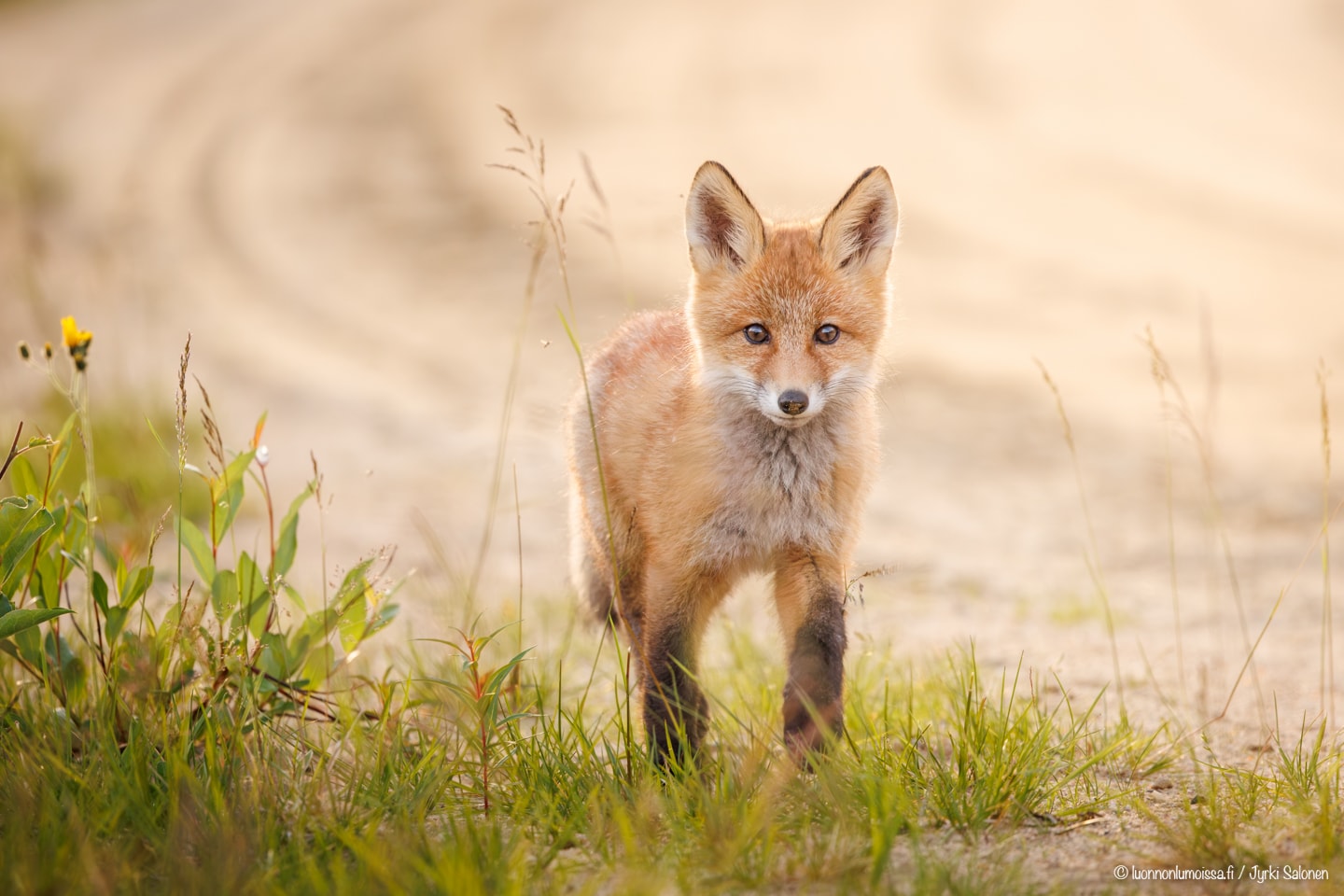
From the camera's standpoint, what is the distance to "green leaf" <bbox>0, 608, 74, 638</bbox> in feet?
9.29

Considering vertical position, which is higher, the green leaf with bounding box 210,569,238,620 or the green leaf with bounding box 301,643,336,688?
the green leaf with bounding box 210,569,238,620

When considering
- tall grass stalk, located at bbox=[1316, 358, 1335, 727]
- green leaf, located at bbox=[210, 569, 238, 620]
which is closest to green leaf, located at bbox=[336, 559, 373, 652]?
green leaf, located at bbox=[210, 569, 238, 620]

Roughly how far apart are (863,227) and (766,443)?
0.78 m

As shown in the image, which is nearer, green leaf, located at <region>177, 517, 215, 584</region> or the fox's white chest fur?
green leaf, located at <region>177, 517, 215, 584</region>

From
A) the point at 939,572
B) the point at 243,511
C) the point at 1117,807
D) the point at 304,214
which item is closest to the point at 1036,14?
the point at 304,214

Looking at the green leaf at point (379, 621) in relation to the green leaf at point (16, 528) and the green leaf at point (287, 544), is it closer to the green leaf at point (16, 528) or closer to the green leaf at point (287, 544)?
the green leaf at point (287, 544)

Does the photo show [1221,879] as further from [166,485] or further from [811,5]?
[811,5]

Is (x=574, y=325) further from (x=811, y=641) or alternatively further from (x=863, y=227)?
(x=811, y=641)

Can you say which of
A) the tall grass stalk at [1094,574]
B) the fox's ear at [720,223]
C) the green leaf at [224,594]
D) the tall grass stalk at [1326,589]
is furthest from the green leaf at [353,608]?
the tall grass stalk at [1326,589]

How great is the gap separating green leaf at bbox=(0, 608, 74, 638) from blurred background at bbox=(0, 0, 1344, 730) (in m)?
1.28

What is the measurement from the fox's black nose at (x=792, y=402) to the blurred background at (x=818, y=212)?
69 cm

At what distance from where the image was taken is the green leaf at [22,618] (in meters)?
2.83

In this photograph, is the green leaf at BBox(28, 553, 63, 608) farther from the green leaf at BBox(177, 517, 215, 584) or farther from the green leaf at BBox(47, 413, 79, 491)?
the green leaf at BBox(177, 517, 215, 584)

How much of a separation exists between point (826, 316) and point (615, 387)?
92 cm
